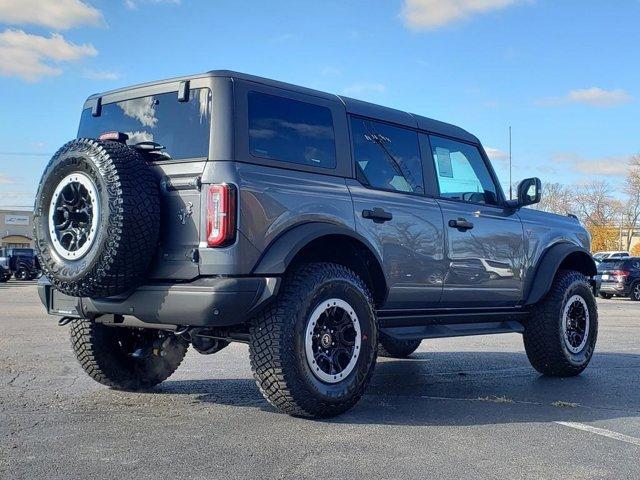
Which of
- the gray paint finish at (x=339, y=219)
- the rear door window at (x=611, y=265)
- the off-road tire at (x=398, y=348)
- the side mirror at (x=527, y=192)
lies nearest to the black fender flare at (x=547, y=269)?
the gray paint finish at (x=339, y=219)

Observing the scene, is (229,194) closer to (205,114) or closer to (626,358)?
(205,114)

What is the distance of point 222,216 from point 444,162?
266cm

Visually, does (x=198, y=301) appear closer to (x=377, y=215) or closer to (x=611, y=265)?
(x=377, y=215)

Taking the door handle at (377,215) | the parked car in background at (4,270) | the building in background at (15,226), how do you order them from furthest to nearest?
the building in background at (15,226), the parked car in background at (4,270), the door handle at (377,215)

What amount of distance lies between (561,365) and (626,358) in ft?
6.41

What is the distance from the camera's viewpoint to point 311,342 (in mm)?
4629

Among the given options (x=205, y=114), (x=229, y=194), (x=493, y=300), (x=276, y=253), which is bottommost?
(x=493, y=300)

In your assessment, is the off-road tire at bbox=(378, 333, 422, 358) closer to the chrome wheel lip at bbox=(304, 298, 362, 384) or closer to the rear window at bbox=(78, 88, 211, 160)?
the chrome wheel lip at bbox=(304, 298, 362, 384)

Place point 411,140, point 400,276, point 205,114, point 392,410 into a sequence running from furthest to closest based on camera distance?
point 411,140
point 400,276
point 392,410
point 205,114

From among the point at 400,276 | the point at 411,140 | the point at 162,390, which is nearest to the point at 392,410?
the point at 400,276

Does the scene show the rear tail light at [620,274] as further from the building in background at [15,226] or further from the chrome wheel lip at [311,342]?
the building in background at [15,226]

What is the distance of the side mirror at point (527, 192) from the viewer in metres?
6.79

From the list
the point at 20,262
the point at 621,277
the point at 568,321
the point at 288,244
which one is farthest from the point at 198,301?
the point at 20,262

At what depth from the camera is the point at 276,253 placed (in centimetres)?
452
